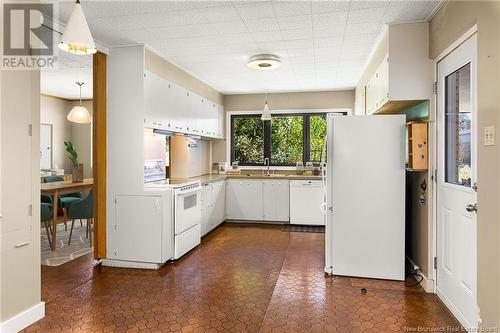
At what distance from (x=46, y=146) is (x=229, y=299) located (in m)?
5.96

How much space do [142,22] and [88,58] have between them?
173 centimetres

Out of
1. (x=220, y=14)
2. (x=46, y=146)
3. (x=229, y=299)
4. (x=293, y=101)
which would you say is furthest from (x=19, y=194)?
(x=46, y=146)

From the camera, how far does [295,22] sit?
3.14 metres

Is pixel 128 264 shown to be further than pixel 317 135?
No

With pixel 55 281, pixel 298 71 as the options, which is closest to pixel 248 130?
pixel 298 71

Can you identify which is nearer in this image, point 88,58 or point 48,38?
point 48,38

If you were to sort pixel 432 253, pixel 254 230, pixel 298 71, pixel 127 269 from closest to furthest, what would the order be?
pixel 432 253 → pixel 127 269 → pixel 298 71 → pixel 254 230

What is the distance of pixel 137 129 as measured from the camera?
3.70 meters

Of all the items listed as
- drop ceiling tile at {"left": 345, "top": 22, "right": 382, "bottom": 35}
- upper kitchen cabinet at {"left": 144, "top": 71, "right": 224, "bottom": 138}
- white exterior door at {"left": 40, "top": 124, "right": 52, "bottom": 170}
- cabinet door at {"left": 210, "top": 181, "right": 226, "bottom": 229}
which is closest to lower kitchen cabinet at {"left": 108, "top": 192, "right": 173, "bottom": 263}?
upper kitchen cabinet at {"left": 144, "top": 71, "right": 224, "bottom": 138}

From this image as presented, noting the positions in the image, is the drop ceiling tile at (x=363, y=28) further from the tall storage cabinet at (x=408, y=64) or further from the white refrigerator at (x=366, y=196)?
the white refrigerator at (x=366, y=196)

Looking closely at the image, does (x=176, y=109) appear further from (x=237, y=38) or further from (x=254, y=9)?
(x=254, y=9)

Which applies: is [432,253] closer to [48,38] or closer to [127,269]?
[127,269]

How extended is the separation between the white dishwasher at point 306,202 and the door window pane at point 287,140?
987 mm

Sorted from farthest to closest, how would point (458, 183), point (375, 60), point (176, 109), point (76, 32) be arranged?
point (176, 109), point (375, 60), point (458, 183), point (76, 32)
